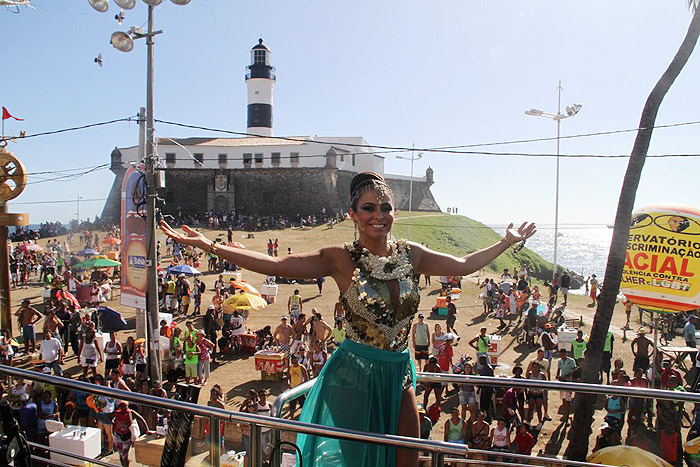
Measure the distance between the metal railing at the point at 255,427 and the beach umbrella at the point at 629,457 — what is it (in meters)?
4.17

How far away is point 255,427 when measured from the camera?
2367 mm

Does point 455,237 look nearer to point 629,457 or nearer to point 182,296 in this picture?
point 182,296

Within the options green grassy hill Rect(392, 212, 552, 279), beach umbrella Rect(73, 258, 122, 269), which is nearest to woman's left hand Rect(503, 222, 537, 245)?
beach umbrella Rect(73, 258, 122, 269)

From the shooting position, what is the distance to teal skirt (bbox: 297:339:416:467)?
249cm

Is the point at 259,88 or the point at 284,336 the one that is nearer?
the point at 284,336

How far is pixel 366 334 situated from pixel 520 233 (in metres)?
1.32

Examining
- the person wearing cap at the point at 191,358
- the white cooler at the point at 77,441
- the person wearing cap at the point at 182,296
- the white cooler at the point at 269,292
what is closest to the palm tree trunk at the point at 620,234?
the white cooler at the point at 77,441

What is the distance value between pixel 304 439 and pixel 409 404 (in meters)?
0.52

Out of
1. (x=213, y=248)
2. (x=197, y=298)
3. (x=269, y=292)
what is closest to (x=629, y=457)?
(x=213, y=248)

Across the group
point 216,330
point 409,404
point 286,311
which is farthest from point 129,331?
point 409,404

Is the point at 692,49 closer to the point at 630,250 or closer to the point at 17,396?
the point at 630,250

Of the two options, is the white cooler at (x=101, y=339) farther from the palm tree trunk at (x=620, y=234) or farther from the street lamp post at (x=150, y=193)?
the palm tree trunk at (x=620, y=234)

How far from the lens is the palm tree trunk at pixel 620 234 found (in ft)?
28.2

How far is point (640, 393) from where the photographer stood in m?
2.61
